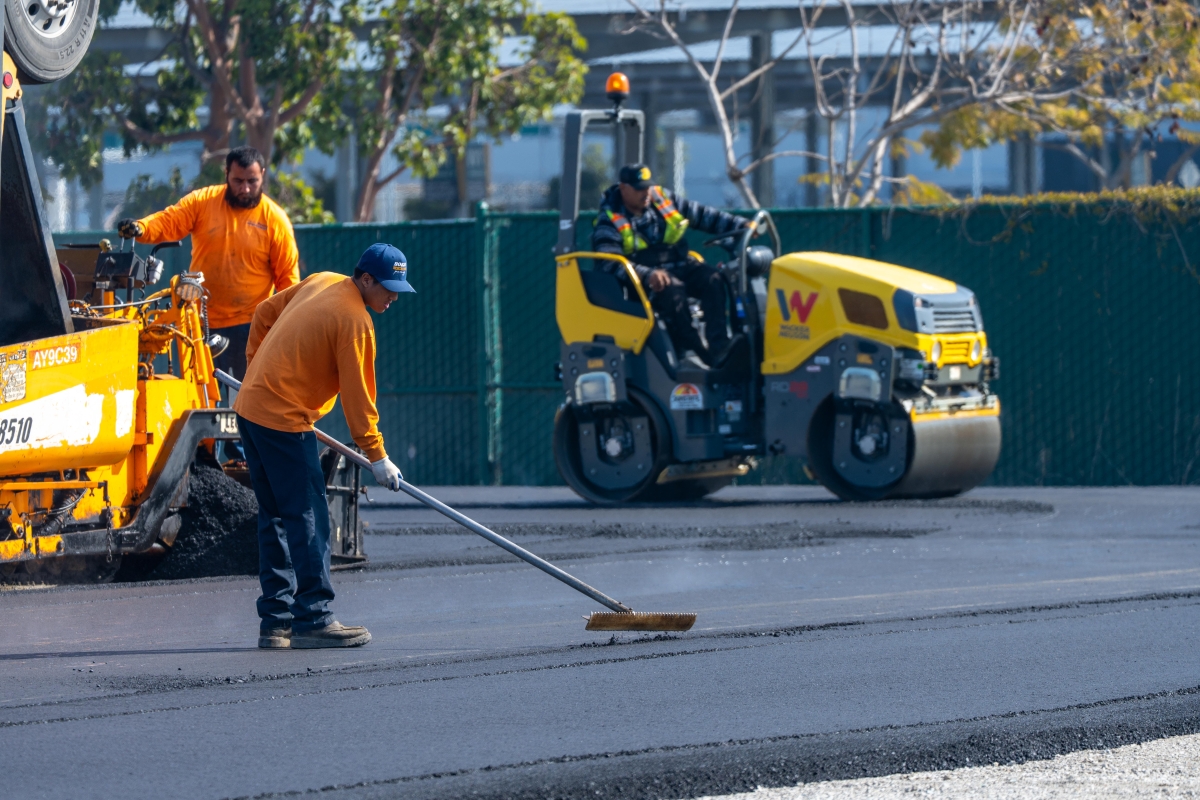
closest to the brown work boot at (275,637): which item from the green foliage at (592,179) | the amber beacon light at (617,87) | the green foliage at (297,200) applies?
the amber beacon light at (617,87)

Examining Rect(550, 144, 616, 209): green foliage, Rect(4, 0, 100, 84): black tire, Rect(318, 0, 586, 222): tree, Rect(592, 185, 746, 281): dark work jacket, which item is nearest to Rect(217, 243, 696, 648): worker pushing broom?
Rect(4, 0, 100, 84): black tire

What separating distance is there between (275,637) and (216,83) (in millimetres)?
13049

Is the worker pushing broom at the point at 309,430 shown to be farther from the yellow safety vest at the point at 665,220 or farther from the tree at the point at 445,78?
the tree at the point at 445,78

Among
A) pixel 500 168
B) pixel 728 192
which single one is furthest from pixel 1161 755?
pixel 500 168

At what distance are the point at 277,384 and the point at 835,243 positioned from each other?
8.45 meters

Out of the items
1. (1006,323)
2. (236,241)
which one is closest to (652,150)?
(1006,323)

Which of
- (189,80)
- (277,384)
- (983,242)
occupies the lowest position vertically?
(277,384)

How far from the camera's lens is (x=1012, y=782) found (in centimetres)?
496

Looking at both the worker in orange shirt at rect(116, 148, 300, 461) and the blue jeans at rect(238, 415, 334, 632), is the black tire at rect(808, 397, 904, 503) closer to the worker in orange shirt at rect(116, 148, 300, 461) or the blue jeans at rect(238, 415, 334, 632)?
the worker in orange shirt at rect(116, 148, 300, 461)

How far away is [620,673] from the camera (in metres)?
6.37

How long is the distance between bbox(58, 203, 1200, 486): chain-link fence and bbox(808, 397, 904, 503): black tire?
2055 millimetres

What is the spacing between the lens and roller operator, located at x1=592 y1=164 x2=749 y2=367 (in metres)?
12.6

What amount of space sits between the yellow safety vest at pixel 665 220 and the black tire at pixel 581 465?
1065 mm

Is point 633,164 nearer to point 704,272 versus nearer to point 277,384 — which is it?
point 704,272
